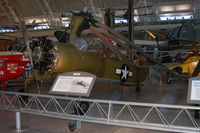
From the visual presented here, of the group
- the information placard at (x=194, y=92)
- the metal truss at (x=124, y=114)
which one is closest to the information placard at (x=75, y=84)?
the metal truss at (x=124, y=114)

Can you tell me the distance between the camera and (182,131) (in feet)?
8.80

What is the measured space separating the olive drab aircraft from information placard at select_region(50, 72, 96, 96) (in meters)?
1.60

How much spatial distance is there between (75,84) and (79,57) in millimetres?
2279

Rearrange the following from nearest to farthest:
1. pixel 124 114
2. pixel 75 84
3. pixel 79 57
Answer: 1. pixel 75 84
2. pixel 124 114
3. pixel 79 57

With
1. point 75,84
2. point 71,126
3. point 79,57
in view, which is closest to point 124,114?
point 71,126

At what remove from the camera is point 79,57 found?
5902mm

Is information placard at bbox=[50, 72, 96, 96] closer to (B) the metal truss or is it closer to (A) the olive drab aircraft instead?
(B) the metal truss

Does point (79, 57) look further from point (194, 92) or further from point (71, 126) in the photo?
point (194, 92)

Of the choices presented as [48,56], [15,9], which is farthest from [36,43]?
[15,9]

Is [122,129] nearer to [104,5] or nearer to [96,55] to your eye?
[96,55]

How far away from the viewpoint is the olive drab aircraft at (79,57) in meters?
5.38

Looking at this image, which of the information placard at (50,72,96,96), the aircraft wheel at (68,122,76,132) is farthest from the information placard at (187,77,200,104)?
the aircraft wheel at (68,122,76,132)

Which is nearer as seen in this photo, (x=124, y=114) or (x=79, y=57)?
(x=124, y=114)

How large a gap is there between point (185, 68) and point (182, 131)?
741cm
